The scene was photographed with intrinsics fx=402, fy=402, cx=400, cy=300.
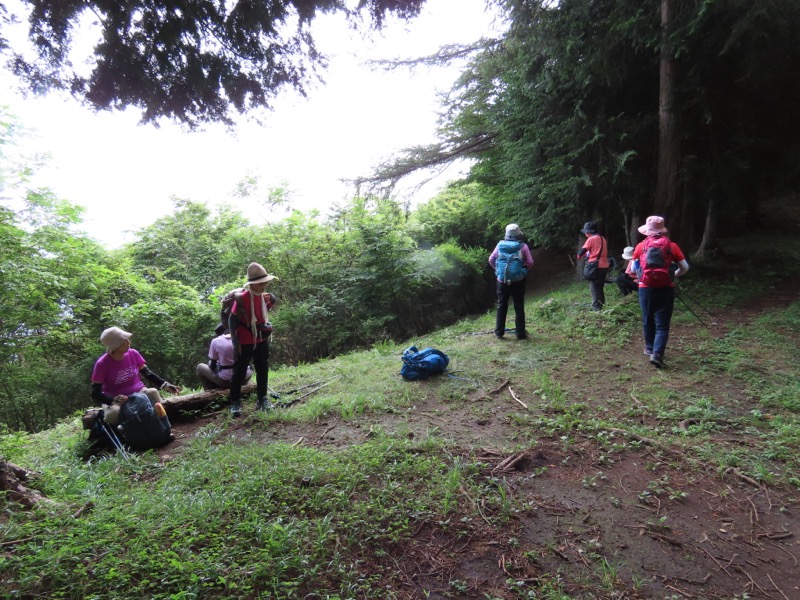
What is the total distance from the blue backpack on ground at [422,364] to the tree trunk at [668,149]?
5998 millimetres

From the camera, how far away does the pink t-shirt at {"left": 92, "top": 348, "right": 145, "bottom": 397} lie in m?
4.43

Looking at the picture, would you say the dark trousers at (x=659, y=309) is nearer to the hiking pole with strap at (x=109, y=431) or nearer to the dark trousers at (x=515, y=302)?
the dark trousers at (x=515, y=302)

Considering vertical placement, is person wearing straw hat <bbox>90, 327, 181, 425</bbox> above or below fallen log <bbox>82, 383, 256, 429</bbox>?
above

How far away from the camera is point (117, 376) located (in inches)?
177

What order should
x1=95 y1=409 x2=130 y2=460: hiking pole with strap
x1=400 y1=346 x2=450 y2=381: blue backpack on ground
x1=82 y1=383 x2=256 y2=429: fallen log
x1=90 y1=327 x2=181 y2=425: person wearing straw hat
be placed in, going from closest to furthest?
x1=95 y1=409 x2=130 y2=460: hiking pole with strap < x1=90 y1=327 x2=181 y2=425: person wearing straw hat < x1=82 y1=383 x2=256 y2=429: fallen log < x1=400 y1=346 x2=450 y2=381: blue backpack on ground

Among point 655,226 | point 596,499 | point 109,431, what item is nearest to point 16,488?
point 109,431

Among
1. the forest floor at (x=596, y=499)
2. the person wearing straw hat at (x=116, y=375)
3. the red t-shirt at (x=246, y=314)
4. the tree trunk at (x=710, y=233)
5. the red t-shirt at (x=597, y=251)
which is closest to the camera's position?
the forest floor at (x=596, y=499)

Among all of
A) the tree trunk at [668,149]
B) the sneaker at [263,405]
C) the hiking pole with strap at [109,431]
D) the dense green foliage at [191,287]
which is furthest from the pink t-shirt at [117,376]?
the tree trunk at [668,149]

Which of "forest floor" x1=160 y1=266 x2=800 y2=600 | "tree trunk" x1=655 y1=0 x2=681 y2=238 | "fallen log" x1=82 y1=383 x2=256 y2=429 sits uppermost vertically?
"tree trunk" x1=655 y1=0 x2=681 y2=238

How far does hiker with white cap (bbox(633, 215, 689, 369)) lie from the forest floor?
0.56 metres

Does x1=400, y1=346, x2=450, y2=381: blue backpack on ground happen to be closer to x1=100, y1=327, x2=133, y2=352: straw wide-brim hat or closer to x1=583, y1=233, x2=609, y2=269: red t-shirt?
x1=100, y1=327, x2=133, y2=352: straw wide-brim hat

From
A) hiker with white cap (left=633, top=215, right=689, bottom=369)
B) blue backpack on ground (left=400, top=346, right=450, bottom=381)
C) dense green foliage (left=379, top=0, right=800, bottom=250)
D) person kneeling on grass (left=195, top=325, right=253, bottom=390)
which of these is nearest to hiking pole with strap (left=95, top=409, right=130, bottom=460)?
person kneeling on grass (left=195, top=325, right=253, bottom=390)

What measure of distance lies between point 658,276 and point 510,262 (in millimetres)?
2154

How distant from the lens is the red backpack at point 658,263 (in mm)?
5355
